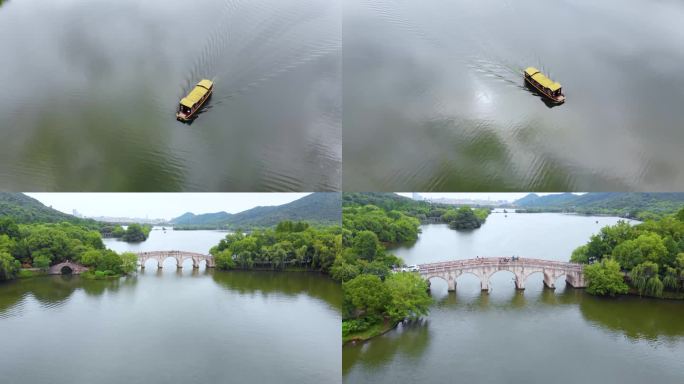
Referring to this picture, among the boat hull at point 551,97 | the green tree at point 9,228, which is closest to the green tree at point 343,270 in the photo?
the boat hull at point 551,97

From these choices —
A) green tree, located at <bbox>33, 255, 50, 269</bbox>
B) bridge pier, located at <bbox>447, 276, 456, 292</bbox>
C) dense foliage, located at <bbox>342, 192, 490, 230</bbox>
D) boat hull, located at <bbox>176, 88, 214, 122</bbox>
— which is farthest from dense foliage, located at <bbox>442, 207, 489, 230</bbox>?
green tree, located at <bbox>33, 255, 50, 269</bbox>

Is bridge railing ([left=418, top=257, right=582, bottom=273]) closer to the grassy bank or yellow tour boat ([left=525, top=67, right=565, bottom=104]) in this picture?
the grassy bank

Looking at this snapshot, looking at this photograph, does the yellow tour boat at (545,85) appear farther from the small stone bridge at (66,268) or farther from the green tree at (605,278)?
the small stone bridge at (66,268)

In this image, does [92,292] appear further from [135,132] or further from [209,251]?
[135,132]

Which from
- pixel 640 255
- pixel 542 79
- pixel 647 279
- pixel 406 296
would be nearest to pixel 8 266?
pixel 406 296

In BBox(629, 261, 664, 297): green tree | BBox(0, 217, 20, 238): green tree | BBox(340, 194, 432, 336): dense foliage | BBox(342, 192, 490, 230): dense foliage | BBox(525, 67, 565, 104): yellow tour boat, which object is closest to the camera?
BBox(342, 192, 490, 230): dense foliage

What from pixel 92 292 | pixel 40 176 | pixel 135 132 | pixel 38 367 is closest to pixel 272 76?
pixel 135 132
